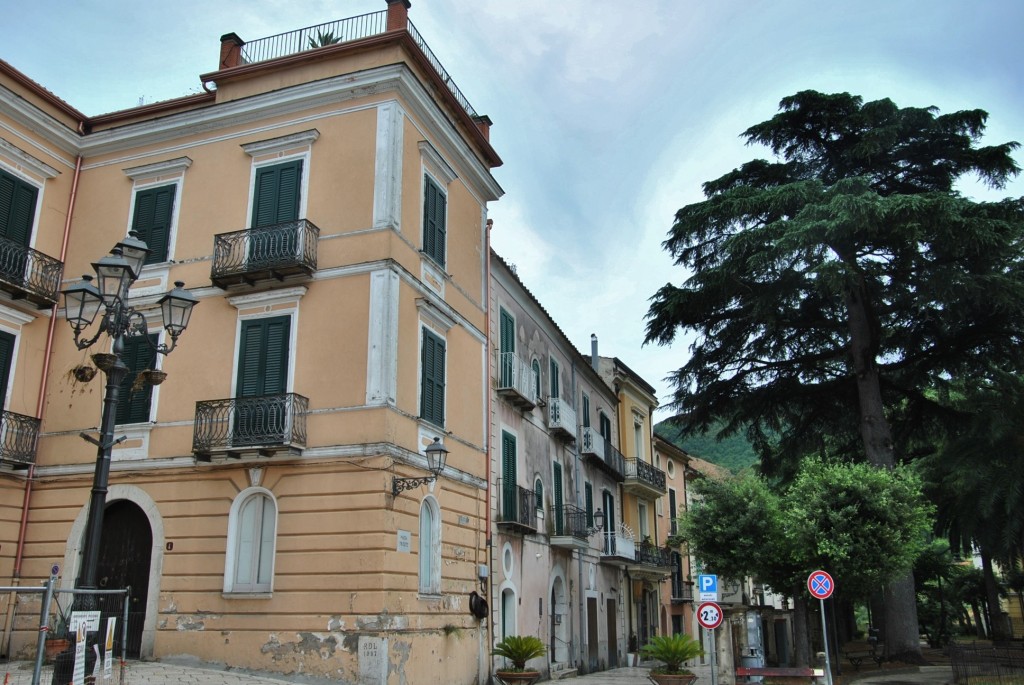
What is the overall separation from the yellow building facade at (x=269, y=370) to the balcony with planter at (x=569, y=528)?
5785mm

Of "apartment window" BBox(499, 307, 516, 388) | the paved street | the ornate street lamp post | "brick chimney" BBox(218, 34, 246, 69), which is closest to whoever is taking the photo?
the ornate street lamp post

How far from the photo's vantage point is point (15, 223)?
55.1ft

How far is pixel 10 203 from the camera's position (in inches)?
659

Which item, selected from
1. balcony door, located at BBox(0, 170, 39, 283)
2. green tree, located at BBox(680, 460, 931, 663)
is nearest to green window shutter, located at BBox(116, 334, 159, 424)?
balcony door, located at BBox(0, 170, 39, 283)

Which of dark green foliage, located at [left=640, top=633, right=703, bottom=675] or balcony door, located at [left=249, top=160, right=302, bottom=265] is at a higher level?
balcony door, located at [left=249, top=160, right=302, bottom=265]

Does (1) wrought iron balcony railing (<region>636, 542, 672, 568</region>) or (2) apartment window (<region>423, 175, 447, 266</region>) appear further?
(1) wrought iron balcony railing (<region>636, 542, 672, 568</region>)

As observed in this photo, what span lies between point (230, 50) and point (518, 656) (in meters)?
13.9

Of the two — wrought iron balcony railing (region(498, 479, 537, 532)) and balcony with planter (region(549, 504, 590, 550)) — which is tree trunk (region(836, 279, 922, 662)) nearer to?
balcony with planter (region(549, 504, 590, 550))

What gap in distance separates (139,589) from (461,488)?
6231 millimetres

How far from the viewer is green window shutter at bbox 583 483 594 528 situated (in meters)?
27.7

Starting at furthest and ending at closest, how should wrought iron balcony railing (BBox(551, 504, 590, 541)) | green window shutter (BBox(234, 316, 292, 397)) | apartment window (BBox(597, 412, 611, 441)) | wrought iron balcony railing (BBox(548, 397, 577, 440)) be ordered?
apartment window (BBox(597, 412, 611, 441)), wrought iron balcony railing (BBox(548, 397, 577, 440)), wrought iron balcony railing (BBox(551, 504, 590, 541)), green window shutter (BBox(234, 316, 292, 397))

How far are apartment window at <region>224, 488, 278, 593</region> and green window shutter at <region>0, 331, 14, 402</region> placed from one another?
5.25 meters

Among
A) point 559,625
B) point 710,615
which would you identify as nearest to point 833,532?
point 710,615

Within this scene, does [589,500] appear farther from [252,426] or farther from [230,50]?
[230,50]
